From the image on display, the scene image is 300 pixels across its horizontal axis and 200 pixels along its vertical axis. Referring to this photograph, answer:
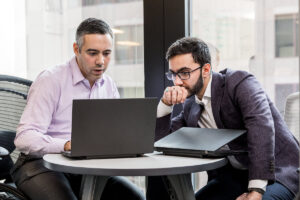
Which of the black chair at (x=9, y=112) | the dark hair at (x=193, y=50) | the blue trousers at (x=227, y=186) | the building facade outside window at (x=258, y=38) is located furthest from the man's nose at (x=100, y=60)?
the blue trousers at (x=227, y=186)

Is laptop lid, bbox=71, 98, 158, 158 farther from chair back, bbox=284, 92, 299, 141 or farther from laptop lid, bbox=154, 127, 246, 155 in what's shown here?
chair back, bbox=284, 92, 299, 141

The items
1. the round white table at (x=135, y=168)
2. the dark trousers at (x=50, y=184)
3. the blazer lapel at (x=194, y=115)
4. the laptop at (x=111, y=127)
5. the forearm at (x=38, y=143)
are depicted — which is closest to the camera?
the round white table at (x=135, y=168)

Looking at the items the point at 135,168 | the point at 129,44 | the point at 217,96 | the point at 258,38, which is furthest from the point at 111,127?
the point at 129,44

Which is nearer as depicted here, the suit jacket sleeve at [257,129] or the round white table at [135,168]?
the round white table at [135,168]

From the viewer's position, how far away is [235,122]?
223cm

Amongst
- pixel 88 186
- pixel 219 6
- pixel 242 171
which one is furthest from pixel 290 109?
pixel 88 186

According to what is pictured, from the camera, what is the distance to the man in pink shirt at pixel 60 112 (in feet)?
7.20

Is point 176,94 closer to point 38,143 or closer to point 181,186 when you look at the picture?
point 181,186

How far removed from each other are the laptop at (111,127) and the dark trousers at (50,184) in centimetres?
23

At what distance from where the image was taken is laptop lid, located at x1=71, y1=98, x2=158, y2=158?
185 centimetres

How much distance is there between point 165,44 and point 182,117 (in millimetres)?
565

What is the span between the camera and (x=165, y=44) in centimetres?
287

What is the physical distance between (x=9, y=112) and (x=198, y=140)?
3.63ft

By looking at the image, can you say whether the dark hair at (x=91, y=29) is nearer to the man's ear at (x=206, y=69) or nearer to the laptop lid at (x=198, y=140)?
the man's ear at (x=206, y=69)
